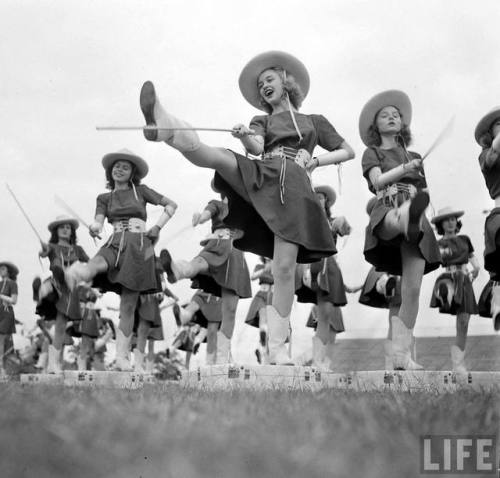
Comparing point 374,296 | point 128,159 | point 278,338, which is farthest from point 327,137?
point 128,159

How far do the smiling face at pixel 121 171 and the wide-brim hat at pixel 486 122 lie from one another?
336 cm

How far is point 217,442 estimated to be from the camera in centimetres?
155

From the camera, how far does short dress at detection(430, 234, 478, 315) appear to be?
7.48 m

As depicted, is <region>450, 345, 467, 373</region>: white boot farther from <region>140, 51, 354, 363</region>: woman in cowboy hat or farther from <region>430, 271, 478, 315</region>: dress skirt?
<region>140, 51, 354, 363</region>: woman in cowboy hat

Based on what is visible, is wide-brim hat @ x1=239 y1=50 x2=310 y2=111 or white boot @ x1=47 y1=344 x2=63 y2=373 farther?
white boot @ x1=47 y1=344 x2=63 y2=373

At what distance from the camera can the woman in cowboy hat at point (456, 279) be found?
7.47 meters

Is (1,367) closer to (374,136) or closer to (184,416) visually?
(374,136)

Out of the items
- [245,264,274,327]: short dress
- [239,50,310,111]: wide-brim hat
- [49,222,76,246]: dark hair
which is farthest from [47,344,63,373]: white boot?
[239,50,310,111]: wide-brim hat

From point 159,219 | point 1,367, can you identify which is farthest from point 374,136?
point 1,367

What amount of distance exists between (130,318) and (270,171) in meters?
3.09

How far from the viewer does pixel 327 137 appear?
4816mm

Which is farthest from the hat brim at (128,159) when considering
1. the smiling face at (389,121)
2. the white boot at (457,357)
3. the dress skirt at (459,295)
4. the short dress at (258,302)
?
the white boot at (457,357)

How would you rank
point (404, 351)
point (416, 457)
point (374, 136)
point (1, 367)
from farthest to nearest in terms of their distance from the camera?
1. point (1, 367)
2. point (374, 136)
3. point (404, 351)
4. point (416, 457)

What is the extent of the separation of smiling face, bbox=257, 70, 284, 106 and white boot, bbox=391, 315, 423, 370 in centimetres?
166
